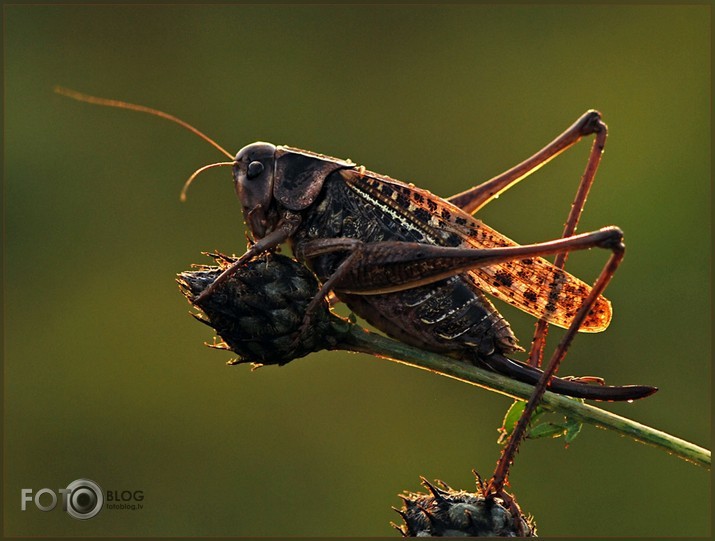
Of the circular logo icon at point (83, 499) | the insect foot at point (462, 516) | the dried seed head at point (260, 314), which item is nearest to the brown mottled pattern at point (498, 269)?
the dried seed head at point (260, 314)

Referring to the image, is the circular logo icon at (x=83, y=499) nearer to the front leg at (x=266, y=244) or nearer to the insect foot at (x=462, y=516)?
the front leg at (x=266, y=244)

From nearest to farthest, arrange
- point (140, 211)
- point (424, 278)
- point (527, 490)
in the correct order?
point (424, 278) < point (527, 490) < point (140, 211)

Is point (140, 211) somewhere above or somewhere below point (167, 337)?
above

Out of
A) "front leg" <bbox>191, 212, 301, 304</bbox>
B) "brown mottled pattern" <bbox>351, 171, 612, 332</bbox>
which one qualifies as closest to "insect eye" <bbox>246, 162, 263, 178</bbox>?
"front leg" <bbox>191, 212, 301, 304</bbox>

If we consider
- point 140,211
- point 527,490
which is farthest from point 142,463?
point 527,490

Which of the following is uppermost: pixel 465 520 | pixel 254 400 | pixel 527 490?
pixel 465 520

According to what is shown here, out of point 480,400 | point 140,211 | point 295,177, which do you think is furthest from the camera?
point 140,211

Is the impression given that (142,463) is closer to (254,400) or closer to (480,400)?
(254,400)

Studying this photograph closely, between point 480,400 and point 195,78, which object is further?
point 195,78

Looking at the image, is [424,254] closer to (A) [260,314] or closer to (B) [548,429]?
(A) [260,314]
